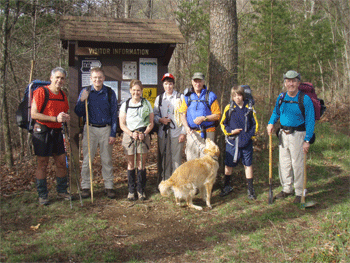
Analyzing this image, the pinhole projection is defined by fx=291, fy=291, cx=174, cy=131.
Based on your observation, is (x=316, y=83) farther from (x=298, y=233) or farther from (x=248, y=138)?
(x=298, y=233)

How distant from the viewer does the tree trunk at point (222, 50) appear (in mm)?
6551

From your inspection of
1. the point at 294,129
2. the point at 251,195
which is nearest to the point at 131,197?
the point at 251,195

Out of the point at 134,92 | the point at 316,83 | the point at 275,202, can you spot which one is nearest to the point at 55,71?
the point at 134,92

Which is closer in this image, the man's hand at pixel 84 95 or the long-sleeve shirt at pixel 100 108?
the man's hand at pixel 84 95

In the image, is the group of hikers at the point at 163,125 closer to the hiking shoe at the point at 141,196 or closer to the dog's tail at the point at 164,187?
the hiking shoe at the point at 141,196

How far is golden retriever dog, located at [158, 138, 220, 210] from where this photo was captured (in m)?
5.00

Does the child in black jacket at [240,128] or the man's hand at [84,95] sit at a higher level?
the man's hand at [84,95]

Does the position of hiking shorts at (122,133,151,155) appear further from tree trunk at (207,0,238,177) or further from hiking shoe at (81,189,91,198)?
tree trunk at (207,0,238,177)

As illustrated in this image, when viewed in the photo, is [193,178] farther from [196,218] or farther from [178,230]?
[178,230]

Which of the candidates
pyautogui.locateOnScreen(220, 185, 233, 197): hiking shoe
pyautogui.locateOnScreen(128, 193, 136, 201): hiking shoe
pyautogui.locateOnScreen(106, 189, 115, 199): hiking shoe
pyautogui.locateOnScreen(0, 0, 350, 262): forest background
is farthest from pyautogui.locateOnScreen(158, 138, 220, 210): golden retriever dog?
pyautogui.locateOnScreen(106, 189, 115, 199): hiking shoe

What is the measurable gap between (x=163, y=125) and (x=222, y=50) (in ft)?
7.39

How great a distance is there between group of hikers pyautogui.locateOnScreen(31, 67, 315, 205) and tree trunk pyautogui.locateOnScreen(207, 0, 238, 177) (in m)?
1.05

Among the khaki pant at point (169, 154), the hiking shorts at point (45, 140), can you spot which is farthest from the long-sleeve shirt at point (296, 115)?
the hiking shorts at point (45, 140)

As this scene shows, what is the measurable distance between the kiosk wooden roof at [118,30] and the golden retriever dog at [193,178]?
2.47m
